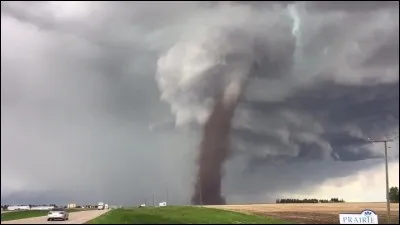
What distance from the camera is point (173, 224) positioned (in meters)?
61.0

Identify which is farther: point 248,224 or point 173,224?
point 248,224

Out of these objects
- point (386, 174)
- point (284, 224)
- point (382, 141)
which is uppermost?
point (382, 141)

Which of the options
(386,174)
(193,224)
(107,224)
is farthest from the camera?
(386,174)

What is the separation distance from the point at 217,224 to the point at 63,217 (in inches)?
1038

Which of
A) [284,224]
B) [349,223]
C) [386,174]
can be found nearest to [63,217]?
[284,224]

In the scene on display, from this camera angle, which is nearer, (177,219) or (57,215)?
(177,219)

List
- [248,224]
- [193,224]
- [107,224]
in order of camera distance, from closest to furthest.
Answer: [107,224] < [193,224] < [248,224]

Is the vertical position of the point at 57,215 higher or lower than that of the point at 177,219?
higher

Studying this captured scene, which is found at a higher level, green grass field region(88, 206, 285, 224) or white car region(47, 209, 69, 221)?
white car region(47, 209, 69, 221)

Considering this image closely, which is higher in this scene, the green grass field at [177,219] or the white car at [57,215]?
the white car at [57,215]

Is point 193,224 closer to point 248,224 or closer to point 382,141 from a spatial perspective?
point 248,224

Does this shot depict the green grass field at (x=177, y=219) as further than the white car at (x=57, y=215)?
No

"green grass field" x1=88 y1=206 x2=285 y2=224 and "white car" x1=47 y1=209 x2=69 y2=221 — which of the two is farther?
"white car" x1=47 y1=209 x2=69 y2=221

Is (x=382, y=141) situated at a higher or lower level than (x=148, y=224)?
higher
